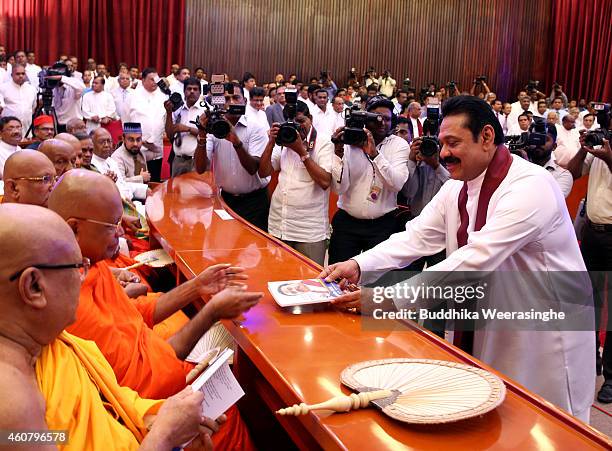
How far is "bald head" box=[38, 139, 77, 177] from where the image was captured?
379 centimetres

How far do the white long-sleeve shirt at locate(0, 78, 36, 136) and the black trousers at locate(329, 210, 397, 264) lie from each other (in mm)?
5950

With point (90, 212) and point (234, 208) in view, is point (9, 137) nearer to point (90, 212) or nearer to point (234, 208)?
point (234, 208)

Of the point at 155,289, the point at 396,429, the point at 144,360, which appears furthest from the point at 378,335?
the point at 155,289

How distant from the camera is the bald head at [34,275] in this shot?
1092mm

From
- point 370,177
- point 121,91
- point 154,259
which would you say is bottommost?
point 154,259

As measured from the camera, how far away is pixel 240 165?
436 cm

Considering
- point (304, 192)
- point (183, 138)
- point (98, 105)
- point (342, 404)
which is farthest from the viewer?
point (98, 105)

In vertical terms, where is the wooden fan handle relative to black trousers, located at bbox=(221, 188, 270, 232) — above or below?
above

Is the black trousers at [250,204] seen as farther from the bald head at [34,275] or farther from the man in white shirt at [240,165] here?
the bald head at [34,275]

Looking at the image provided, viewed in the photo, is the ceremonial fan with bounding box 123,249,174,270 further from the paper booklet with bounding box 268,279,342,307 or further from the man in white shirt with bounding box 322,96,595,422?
the man in white shirt with bounding box 322,96,595,422

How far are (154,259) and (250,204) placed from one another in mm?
1297

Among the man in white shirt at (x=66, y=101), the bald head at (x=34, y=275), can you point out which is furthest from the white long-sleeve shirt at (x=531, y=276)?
the man in white shirt at (x=66, y=101)

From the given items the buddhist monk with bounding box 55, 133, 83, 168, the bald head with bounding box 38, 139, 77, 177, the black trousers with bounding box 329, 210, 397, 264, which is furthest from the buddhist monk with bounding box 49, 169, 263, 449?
the buddhist monk with bounding box 55, 133, 83, 168

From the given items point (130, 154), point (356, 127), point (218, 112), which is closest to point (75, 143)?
point (218, 112)
